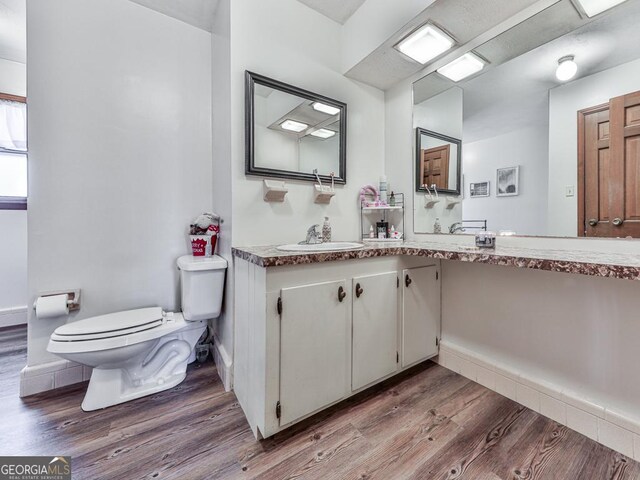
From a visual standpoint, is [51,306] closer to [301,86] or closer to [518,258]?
[301,86]

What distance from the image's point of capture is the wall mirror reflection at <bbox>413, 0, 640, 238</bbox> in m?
1.14

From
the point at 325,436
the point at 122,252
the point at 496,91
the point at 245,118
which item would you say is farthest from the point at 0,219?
the point at 496,91

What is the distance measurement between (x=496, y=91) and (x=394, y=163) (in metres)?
0.76

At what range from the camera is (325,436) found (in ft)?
4.09

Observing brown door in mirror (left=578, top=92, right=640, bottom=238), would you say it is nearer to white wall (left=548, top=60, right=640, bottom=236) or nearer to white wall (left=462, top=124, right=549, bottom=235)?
white wall (left=548, top=60, right=640, bottom=236)

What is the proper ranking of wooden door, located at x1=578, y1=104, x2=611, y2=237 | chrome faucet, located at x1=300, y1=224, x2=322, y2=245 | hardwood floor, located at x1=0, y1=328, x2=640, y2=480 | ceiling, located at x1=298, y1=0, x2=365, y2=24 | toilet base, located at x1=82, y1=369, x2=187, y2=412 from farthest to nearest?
ceiling, located at x1=298, y1=0, x2=365, y2=24, chrome faucet, located at x1=300, y1=224, x2=322, y2=245, toilet base, located at x1=82, y1=369, x2=187, y2=412, wooden door, located at x1=578, y1=104, x2=611, y2=237, hardwood floor, located at x1=0, y1=328, x2=640, y2=480

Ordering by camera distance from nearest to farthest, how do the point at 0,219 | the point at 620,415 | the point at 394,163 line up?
the point at 620,415 → the point at 394,163 → the point at 0,219

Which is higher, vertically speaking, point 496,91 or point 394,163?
point 496,91

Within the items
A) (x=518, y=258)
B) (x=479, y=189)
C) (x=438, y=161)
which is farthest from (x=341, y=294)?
(x=438, y=161)

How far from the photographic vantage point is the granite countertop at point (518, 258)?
0.88m

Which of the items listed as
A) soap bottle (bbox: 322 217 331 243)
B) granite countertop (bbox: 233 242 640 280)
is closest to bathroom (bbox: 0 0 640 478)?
granite countertop (bbox: 233 242 640 280)

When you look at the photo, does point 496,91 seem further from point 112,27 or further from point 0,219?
point 0,219

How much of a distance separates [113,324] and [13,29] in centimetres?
232

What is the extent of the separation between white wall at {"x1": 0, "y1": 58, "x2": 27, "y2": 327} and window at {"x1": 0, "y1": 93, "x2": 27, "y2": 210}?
93 mm
